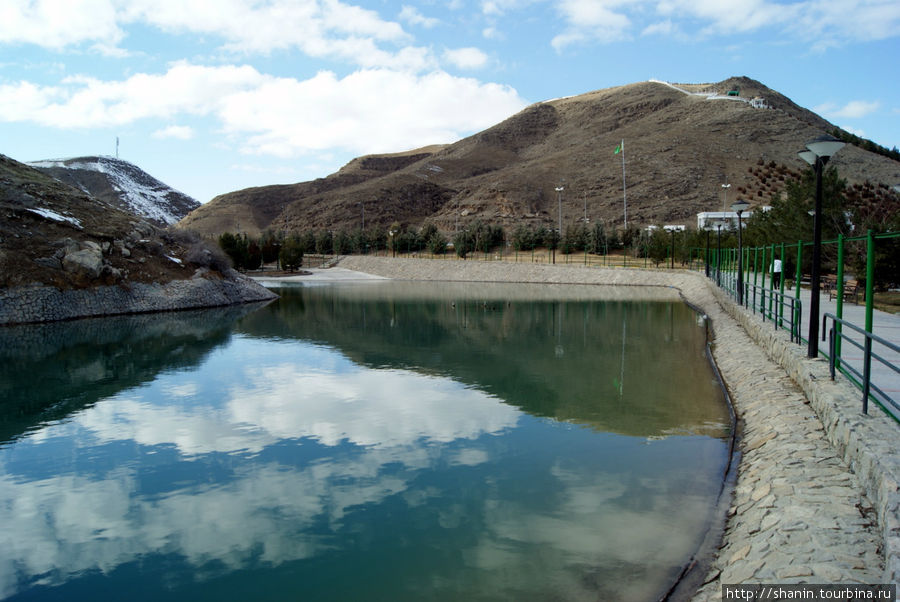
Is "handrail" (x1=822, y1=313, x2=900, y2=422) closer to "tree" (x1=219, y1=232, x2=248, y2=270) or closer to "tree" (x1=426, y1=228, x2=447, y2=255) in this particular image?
"tree" (x1=219, y1=232, x2=248, y2=270)

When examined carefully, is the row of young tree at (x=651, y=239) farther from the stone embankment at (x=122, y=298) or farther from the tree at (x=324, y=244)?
the stone embankment at (x=122, y=298)

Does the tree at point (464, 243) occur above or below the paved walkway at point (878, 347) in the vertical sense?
above

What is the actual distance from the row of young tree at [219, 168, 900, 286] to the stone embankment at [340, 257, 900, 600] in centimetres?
1145

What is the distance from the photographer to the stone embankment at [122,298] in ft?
82.4

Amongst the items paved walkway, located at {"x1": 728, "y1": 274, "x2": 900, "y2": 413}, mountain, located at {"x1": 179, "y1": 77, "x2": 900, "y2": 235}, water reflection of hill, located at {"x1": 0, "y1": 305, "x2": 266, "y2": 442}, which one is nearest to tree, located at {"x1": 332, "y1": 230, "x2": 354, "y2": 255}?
mountain, located at {"x1": 179, "y1": 77, "x2": 900, "y2": 235}

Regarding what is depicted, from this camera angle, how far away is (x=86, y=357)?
18062 millimetres

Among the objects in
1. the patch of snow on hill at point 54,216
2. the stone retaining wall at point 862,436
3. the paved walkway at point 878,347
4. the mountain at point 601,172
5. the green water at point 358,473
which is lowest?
the green water at point 358,473

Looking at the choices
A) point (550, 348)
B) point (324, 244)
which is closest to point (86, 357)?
point (550, 348)

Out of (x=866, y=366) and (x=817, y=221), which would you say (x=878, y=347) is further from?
(x=866, y=366)

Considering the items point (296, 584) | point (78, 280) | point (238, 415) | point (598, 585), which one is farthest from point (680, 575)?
point (78, 280)

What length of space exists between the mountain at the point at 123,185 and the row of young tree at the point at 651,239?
8850 centimetres

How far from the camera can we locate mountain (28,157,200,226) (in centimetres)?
15312

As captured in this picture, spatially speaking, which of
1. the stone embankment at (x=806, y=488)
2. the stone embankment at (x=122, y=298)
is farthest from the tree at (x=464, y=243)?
the stone embankment at (x=806, y=488)

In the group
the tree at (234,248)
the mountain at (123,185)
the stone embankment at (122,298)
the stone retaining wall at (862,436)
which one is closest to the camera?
the stone retaining wall at (862,436)
